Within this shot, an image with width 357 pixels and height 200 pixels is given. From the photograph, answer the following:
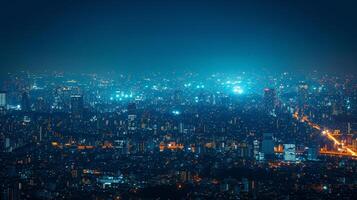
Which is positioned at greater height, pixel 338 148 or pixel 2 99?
pixel 2 99

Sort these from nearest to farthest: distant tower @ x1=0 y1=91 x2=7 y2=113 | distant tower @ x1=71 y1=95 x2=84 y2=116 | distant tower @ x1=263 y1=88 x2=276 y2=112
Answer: distant tower @ x1=71 y1=95 x2=84 y2=116
distant tower @ x1=0 y1=91 x2=7 y2=113
distant tower @ x1=263 y1=88 x2=276 y2=112

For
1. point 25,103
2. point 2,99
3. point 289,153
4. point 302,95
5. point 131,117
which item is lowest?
point 289,153

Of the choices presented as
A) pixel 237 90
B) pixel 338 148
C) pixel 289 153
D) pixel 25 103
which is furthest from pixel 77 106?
pixel 237 90

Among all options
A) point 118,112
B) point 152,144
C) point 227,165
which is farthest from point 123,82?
point 227,165

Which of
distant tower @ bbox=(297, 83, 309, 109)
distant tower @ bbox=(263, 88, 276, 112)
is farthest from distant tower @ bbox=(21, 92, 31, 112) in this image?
distant tower @ bbox=(297, 83, 309, 109)

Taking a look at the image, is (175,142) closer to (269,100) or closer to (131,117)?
(131,117)

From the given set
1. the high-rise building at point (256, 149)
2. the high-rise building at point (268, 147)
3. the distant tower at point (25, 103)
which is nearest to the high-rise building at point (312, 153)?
the high-rise building at point (268, 147)

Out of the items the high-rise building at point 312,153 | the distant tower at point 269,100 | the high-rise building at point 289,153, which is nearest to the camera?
the high-rise building at point 289,153

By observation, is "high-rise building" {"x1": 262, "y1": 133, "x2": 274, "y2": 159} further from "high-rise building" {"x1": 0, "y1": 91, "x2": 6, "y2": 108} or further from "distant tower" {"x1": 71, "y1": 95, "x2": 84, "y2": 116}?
"high-rise building" {"x1": 0, "y1": 91, "x2": 6, "y2": 108}

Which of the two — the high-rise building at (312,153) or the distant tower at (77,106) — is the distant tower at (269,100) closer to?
the distant tower at (77,106)
